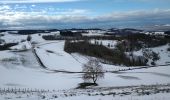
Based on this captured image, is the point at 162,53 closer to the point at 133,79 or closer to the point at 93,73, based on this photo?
the point at 133,79

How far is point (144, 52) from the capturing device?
5689 inches

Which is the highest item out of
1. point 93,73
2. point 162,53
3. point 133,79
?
point 93,73

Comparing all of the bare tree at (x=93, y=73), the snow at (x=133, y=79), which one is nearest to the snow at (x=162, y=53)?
the snow at (x=133, y=79)

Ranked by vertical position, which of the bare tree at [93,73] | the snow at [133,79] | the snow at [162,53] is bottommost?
the snow at [162,53]

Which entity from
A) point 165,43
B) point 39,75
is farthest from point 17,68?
point 165,43

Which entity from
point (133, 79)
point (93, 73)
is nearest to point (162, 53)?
point (133, 79)

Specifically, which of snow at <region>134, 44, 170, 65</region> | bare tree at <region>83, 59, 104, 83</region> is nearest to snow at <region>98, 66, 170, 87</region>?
bare tree at <region>83, 59, 104, 83</region>

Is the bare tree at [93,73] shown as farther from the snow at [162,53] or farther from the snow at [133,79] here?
the snow at [162,53]

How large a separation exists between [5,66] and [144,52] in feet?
270

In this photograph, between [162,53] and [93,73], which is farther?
[162,53]

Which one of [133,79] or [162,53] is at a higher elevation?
[133,79]

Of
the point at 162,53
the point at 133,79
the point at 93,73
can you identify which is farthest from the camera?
the point at 162,53

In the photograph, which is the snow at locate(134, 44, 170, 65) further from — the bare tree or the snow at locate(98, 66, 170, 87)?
the bare tree

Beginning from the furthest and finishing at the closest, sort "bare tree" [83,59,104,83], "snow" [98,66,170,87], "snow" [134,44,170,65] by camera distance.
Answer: "snow" [134,44,170,65] < "bare tree" [83,59,104,83] < "snow" [98,66,170,87]
